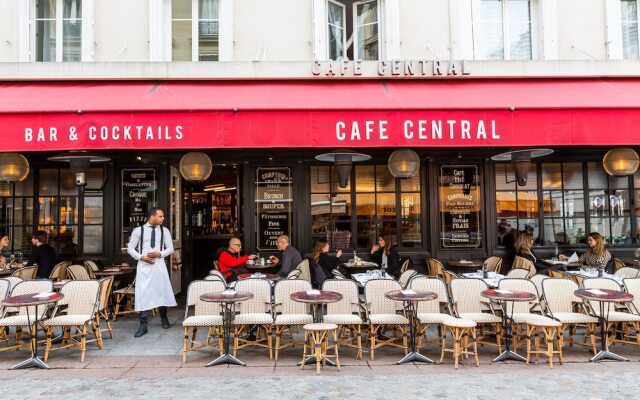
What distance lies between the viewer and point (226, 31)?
9.34 metres

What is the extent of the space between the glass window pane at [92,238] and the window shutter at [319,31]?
583 cm

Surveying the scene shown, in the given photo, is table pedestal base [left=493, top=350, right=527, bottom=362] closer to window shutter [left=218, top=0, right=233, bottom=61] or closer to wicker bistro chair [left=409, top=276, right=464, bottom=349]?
wicker bistro chair [left=409, top=276, right=464, bottom=349]

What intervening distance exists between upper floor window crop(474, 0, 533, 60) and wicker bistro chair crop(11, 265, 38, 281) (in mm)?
9900

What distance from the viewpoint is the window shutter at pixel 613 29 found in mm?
9438

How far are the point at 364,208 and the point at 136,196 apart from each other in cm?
489

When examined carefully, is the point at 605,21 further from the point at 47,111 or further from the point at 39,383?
the point at 39,383

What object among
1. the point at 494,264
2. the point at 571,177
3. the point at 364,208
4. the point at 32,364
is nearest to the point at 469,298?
the point at 494,264

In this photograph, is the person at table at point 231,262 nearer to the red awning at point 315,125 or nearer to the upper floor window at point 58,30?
the red awning at point 315,125

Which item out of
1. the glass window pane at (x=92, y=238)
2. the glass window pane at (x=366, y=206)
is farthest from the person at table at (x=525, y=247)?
the glass window pane at (x=92, y=238)

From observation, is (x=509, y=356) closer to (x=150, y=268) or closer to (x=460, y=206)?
(x=460, y=206)

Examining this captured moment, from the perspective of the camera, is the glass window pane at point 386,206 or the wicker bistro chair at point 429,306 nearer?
the wicker bistro chair at point 429,306

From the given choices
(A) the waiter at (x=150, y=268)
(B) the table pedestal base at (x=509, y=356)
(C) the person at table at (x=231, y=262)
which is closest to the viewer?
(B) the table pedestal base at (x=509, y=356)

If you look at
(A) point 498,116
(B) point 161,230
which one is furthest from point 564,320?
(B) point 161,230

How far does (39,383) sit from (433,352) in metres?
5.04
